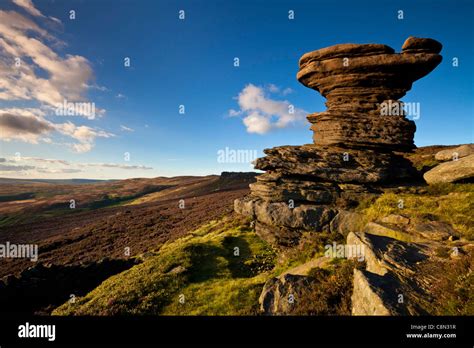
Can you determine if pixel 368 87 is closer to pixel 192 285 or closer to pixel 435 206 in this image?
pixel 435 206

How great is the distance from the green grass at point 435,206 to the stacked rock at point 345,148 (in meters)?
1.94

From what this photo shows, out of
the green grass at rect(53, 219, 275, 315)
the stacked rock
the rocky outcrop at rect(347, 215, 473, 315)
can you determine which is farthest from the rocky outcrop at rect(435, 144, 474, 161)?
the green grass at rect(53, 219, 275, 315)

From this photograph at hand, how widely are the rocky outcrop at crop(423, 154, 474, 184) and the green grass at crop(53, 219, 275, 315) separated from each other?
1476 centimetres

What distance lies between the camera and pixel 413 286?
8.91m

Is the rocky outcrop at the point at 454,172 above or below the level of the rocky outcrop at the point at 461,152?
below

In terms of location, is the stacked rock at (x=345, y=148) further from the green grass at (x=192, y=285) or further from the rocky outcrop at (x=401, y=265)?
the rocky outcrop at (x=401, y=265)

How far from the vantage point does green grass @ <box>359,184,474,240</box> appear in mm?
12867

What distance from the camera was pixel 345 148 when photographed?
22078 mm

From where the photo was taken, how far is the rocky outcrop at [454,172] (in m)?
15.5

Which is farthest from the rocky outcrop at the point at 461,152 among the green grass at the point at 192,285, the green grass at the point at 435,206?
the green grass at the point at 192,285

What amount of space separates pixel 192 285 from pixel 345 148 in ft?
61.3

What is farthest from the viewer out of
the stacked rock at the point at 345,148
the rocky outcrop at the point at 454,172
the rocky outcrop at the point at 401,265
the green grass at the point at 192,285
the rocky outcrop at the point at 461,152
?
the stacked rock at the point at 345,148

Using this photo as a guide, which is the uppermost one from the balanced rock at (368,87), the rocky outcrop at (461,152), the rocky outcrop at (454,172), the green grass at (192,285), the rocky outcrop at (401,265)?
the balanced rock at (368,87)

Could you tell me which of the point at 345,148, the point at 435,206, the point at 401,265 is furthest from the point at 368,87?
the point at 401,265
